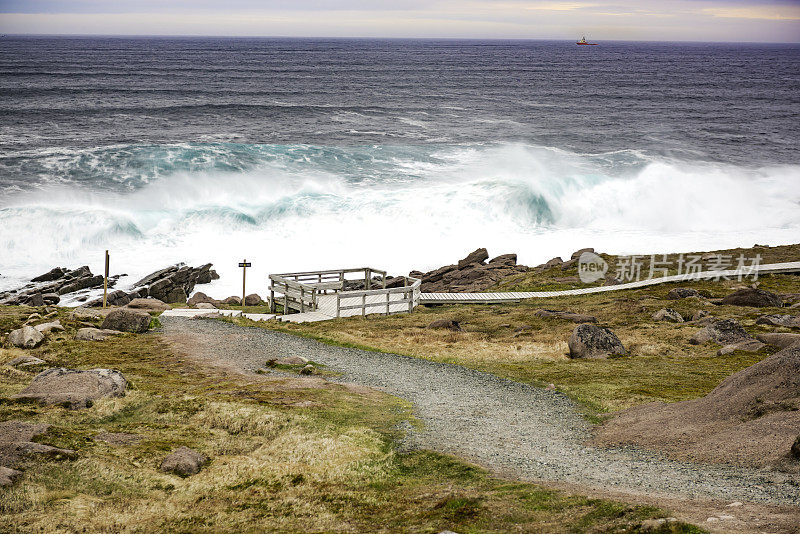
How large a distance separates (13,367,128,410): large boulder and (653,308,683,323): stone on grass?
61.9 feet

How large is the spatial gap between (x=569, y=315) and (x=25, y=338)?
18.3 meters

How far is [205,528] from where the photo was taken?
353 inches

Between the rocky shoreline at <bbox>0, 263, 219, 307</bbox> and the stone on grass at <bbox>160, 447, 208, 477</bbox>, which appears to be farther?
the rocky shoreline at <bbox>0, 263, 219, 307</bbox>

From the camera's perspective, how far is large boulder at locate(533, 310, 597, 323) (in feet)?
87.2

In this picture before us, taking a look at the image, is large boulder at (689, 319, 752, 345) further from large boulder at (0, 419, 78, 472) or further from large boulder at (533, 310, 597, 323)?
large boulder at (0, 419, 78, 472)

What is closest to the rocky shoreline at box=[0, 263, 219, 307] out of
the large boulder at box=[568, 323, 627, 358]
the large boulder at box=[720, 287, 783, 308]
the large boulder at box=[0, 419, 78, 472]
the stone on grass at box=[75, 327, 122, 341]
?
the stone on grass at box=[75, 327, 122, 341]

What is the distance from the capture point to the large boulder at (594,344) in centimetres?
2192

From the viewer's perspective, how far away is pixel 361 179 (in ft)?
201

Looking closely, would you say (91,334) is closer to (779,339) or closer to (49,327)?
(49,327)

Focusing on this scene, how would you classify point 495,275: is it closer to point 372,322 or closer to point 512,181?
point 372,322

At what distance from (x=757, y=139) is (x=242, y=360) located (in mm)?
79458

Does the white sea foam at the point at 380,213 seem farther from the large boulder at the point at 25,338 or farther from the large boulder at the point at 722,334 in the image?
the large boulder at the point at 722,334

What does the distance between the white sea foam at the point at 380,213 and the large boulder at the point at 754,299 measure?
18.0m

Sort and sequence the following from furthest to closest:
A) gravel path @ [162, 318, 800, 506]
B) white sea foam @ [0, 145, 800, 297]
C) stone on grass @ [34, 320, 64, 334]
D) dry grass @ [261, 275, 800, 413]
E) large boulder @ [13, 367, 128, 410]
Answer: white sea foam @ [0, 145, 800, 297]
stone on grass @ [34, 320, 64, 334]
dry grass @ [261, 275, 800, 413]
large boulder @ [13, 367, 128, 410]
gravel path @ [162, 318, 800, 506]
